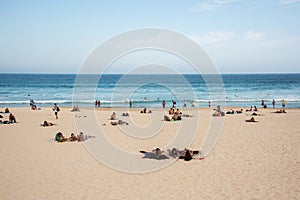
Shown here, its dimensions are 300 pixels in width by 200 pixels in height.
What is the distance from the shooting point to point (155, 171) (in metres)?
11.5

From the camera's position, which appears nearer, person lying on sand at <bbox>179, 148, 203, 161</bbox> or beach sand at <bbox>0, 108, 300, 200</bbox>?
beach sand at <bbox>0, 108, 300, 200</bbox>

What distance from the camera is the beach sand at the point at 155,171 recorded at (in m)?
9.20

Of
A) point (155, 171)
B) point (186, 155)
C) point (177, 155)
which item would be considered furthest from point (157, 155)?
point (155, 171)

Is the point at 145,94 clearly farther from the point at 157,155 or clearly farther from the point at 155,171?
the point at 155,171

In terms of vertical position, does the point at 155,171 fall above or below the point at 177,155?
below

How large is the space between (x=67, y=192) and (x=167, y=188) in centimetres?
295

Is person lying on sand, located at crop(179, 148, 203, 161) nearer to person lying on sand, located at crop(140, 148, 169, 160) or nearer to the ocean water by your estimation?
person lying on sand, located at crop(140, 148, 169, 160)

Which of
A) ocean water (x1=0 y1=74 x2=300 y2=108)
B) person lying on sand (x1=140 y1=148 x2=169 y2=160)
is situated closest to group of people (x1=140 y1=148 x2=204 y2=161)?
person lying on sand (x1=140 y1=148 x2=169 y2=160)

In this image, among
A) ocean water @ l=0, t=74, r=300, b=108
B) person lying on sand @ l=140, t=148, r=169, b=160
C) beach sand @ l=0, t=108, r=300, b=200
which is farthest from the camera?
ocean water @ l=0, t=74, r=300, b=108

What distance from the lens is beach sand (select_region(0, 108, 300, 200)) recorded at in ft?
30.2

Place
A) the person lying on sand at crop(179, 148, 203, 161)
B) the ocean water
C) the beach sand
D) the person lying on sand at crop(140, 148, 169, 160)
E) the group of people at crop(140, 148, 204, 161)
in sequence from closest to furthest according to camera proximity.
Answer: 1. the beach sand
2. the person lying on sand at crop(179, 148, 203, 161)
3. the group of people at crop(140, 148, 204, 161)
4. the person lying on sand at crop(140, 148, 169, 160)
5. the ocean water

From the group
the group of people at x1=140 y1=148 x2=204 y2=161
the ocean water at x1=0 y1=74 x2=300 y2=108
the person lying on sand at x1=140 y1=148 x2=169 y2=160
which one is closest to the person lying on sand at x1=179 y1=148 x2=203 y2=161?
the group of people at x1=140 y1=148 x2=204 y2=161

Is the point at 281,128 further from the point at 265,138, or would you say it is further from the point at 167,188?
the point at 167,188

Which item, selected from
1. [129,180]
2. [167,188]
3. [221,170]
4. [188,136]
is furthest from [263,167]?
[188,136]
